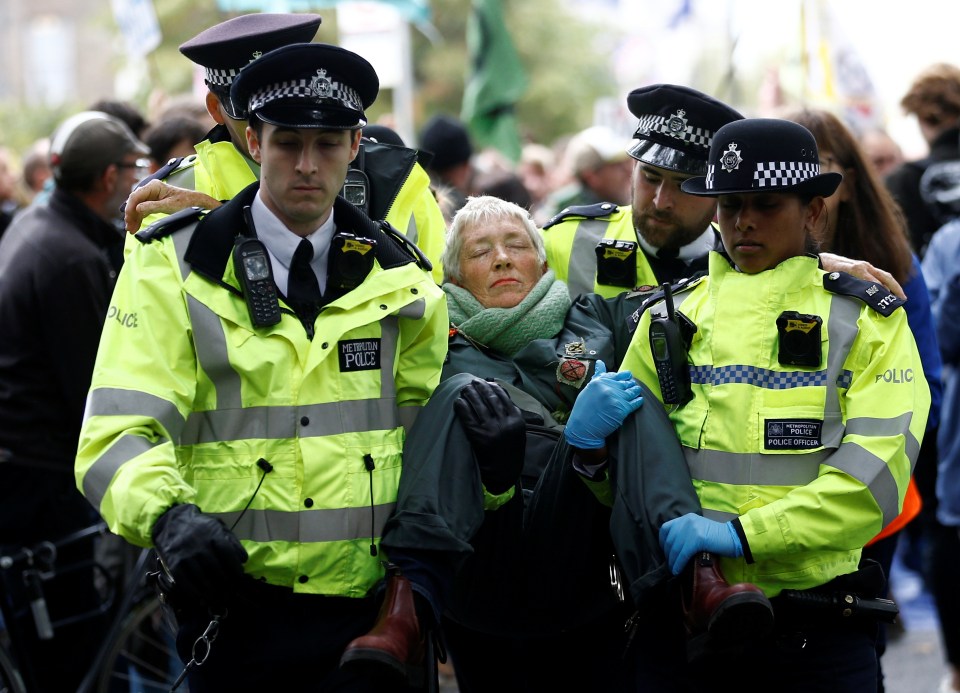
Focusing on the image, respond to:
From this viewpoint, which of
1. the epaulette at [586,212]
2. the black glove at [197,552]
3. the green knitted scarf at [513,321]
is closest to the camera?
the black glove at [197,552]

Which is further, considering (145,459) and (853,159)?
(853,159)

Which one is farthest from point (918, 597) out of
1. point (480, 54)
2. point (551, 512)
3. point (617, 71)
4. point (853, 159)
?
point (617, 71)

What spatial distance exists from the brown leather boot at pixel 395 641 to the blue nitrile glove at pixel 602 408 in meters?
0.67

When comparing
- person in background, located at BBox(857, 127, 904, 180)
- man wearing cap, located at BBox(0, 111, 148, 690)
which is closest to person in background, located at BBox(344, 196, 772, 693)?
man wearing cap, located at BBox(0, 111, 148, 690)

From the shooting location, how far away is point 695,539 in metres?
3.65

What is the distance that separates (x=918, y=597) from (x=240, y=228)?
22.9ft

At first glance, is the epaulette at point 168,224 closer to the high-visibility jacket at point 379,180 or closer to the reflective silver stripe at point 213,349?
the reflective silver stripe at point 213,349

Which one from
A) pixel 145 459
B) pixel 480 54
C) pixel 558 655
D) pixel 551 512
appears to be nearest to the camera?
pixel 145 459

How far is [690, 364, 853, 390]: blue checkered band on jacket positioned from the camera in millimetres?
3773

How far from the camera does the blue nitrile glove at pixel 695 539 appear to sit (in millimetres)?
3650

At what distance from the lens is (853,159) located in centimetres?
517

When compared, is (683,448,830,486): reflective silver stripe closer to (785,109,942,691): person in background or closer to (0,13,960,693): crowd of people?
(0,13,960,693): crowd of people

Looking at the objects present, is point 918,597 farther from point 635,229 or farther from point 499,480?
point 499,480

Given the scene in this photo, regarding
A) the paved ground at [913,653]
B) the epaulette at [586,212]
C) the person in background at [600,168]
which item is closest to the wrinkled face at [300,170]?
the epaulette at [586,212]
